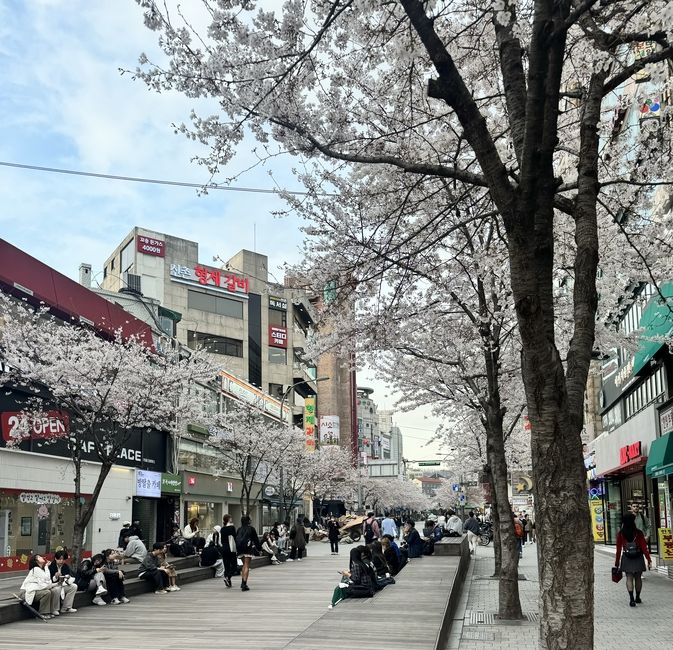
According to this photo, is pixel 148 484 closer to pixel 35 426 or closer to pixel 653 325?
pixel 35 426

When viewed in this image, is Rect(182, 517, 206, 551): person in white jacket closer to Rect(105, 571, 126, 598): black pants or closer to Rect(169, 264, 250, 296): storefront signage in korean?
Rect(105, 571, 126, 598): black pants

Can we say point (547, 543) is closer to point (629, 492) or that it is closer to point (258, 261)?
point (629, 492)

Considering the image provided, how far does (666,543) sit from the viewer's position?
72.5ft

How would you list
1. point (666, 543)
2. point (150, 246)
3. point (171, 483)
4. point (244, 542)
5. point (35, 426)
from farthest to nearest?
point (150, 246) < point (171, 483) < point (35, 426) < point (666, 543) < point (244, 542)

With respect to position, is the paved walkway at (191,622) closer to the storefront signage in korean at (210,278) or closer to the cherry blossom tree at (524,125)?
the cherry blossom tree at (524,125)

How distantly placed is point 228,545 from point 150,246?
1767 inches

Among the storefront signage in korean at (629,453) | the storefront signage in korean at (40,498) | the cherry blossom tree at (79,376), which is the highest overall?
the cherry blossom tree at (79,376)

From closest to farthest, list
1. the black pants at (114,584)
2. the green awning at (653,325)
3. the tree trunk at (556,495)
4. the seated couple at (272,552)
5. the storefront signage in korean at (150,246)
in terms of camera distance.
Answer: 1. the tree trunk at (556,495)
2. the black pants at (114,584)
3. the green awning at (653,325)
4. the seated couple at (272,552)
5. the storefront signage in korean at (150,246)

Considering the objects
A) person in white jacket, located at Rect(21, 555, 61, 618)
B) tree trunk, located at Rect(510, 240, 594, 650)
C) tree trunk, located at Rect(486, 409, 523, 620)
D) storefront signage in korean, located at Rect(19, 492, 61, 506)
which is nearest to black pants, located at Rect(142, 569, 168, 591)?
person in white jacket, located at Rect(21, 555, 61, 618)

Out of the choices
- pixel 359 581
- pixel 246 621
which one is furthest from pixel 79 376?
pixel 359 581

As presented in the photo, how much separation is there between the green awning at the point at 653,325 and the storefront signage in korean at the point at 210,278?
41626mm

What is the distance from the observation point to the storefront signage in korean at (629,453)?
27.5 meters

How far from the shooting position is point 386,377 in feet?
75.3

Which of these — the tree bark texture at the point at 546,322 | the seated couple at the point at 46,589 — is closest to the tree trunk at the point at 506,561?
the seated couple at the point at 46,589
